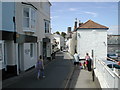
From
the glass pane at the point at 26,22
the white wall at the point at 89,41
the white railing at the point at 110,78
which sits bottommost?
the white railing at the point at 110,78

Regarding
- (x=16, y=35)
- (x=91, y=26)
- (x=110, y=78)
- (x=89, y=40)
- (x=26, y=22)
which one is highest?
(x=91, y=26)

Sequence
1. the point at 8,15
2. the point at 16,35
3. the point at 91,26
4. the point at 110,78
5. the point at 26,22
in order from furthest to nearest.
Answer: the point at 91,26 → the point at 26,22 → the point at 16,35 → the point at 8,15 → the point at 110,78

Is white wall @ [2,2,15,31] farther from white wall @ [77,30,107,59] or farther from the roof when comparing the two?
the roof

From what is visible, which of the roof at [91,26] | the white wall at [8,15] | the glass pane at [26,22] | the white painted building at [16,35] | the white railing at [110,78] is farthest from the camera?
the roof at [91,26]

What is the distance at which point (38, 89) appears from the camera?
945 centimetres

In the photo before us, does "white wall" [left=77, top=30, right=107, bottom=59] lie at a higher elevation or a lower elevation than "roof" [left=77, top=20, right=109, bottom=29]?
lower

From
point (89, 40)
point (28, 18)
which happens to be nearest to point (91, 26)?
point (89, 40)

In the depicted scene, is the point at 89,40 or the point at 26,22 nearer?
the point at 26,22

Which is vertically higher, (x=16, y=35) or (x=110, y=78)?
(x=16, y=35)

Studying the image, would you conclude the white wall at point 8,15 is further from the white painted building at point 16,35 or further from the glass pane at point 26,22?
the glass pane at point 26,22

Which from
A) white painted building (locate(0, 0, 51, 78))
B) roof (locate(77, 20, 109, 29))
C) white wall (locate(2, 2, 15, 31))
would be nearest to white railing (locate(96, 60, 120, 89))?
white painted building (locate(0, 0, 51, 78))

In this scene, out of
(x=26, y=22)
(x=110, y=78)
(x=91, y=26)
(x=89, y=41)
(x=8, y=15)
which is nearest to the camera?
(x=110, y=78)

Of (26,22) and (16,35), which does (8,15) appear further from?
(26,22)

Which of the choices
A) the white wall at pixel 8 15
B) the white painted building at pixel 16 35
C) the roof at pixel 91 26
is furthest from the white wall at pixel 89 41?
the white wall at pixel 8 15
